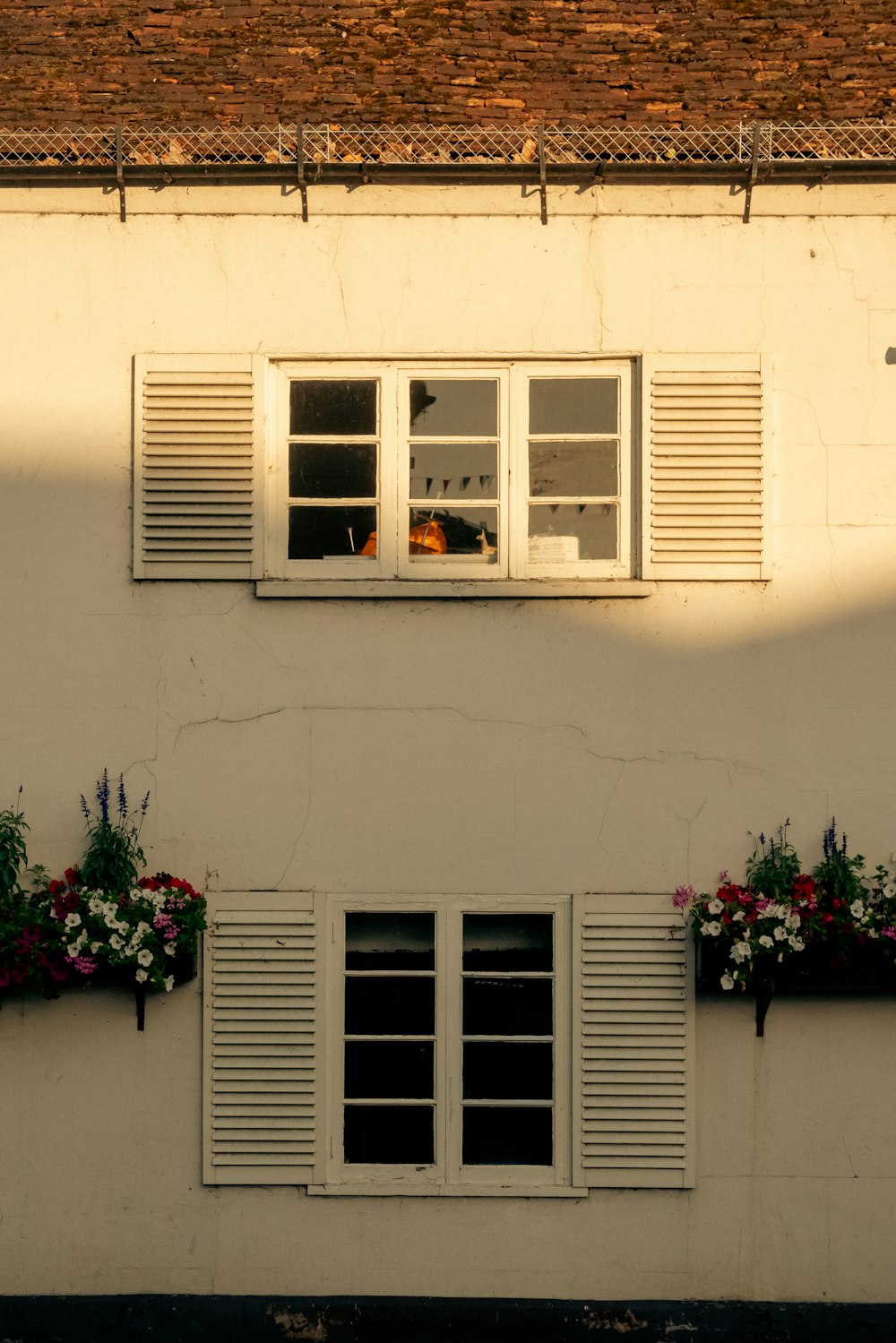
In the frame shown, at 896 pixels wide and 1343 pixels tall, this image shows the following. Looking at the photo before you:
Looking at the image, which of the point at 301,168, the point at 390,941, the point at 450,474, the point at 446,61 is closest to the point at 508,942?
the point at 390,941

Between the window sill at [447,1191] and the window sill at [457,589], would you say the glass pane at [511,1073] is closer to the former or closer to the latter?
the window sill at [447,1191]

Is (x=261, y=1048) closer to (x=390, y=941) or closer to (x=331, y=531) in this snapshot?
(x=390, y=941)

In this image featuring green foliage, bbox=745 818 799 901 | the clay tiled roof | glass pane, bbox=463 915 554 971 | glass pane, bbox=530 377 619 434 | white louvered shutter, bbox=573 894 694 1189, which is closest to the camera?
green foliage, bbox=745 818 799 901

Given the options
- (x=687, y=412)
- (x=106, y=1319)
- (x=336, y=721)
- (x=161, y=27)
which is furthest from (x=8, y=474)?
(x=106, y=1319)

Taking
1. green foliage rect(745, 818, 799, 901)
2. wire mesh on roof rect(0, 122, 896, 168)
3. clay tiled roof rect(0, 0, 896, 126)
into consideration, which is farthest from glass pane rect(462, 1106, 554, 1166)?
clay tiled roof rect(0, 0, 896, 126)

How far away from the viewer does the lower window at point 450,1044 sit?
7.89 m

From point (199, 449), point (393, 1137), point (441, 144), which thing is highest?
point (441, 144)

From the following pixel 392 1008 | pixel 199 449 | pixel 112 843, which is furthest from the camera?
pixel 199 449

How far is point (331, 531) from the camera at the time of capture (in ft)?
27.0

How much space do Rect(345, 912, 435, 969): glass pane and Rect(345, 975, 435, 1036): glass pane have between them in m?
0.08

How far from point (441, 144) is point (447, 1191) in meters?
5.40

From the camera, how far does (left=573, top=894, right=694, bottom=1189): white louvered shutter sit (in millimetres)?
7777

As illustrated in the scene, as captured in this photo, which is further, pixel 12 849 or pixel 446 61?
pixel 446 61

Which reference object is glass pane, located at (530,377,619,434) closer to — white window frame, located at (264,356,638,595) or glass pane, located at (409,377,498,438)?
white window frame, located at (264,356,638,595)
